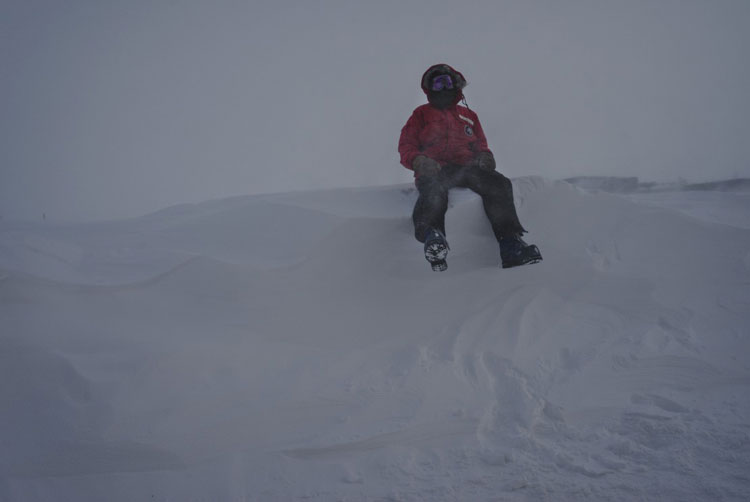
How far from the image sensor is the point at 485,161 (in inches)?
101

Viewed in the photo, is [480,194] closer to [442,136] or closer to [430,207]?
[430,207]

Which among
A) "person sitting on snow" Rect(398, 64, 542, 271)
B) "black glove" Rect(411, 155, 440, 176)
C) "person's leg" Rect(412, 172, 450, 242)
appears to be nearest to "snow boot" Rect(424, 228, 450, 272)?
"person sitting on snow" Rect(398, 64, 542, 271)

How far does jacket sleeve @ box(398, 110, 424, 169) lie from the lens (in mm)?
2650

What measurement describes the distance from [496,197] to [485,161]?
26 centimetres

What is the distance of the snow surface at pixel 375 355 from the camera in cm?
143

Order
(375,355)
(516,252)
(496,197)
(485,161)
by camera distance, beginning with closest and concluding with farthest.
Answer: (375,355) < (516,252) < (496,197) < (485,161)

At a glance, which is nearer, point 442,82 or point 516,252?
point 516,252

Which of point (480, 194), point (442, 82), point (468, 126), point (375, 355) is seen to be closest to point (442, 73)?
point (442, 82)

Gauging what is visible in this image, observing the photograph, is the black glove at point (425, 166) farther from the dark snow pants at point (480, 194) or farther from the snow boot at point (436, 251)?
the snow boot at point (436, 251)

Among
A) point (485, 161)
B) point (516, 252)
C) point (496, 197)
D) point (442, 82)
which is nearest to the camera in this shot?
point (516, 252)

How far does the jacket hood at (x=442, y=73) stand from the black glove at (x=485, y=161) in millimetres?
583

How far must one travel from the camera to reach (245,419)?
1670mm

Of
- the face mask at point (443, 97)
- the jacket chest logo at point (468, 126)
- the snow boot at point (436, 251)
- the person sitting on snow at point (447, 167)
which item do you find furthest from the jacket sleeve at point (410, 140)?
the snow boot at point (436, 251)

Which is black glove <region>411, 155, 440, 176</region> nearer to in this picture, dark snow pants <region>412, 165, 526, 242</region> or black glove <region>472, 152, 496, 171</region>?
dark snow pants <region>412, 165, 526, 242</region>
